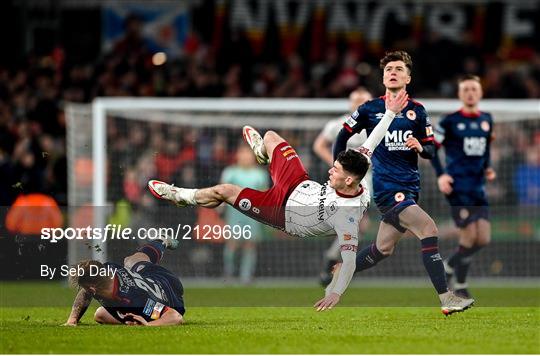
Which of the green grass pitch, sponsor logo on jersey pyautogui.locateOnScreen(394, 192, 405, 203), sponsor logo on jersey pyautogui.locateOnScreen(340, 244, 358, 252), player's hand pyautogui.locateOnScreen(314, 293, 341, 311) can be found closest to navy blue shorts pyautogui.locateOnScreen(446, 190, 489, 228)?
the green grass pitch

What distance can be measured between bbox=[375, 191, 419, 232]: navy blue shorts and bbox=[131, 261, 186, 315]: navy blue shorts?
76.2 inches

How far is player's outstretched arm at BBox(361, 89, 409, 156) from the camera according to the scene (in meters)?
10.4

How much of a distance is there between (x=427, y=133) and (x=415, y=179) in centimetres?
40

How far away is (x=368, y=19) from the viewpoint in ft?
72.8

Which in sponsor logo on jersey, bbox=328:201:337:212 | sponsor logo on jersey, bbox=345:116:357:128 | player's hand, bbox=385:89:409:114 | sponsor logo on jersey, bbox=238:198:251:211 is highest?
player's hand, bbox=385:89:409:114

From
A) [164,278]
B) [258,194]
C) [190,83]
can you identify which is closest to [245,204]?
[258,194]

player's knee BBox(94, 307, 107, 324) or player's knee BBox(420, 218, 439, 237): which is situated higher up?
player's knee BBox(420, 218, 439, 237)

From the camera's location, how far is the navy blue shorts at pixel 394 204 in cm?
1088

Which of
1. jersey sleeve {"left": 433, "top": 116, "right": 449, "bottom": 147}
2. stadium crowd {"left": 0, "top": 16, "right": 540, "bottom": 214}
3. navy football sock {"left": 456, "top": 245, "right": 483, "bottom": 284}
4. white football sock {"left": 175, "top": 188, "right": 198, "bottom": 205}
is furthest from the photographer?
stadium crowd {"left": 0, "top": 16, "right": 540, "bottom": 214}

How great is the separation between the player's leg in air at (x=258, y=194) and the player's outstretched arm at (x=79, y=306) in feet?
3.54

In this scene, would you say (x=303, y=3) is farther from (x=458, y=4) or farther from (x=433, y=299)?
(x=433, y=299)


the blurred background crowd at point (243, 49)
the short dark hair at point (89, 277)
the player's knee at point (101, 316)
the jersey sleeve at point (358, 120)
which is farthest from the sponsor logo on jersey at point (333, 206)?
the blurred background crowd at point (243, 49)

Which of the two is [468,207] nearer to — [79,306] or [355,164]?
[355,164]

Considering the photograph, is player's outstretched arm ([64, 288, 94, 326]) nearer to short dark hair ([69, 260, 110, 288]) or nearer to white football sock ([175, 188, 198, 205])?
short dark hair ([69, 260, 110, 288])
